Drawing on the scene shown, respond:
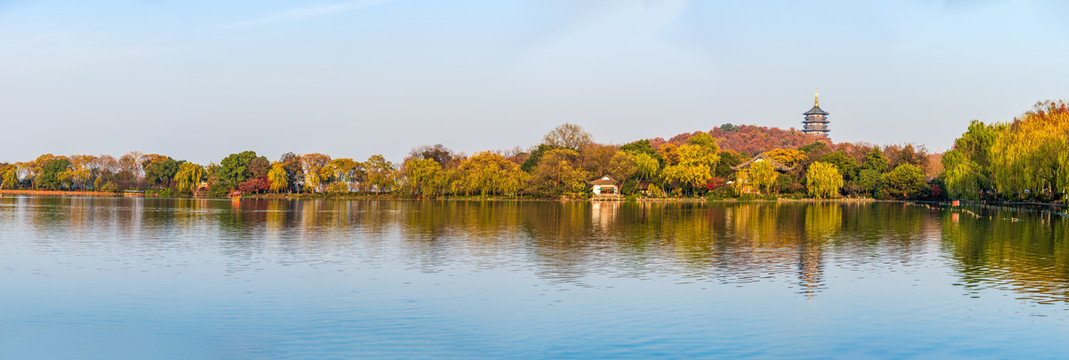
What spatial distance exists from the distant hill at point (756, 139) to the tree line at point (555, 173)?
197 ft

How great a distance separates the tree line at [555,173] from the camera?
8262 cm

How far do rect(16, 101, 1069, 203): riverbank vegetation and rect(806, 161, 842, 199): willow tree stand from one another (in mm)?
112

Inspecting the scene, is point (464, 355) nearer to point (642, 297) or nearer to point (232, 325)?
point (232, 325)

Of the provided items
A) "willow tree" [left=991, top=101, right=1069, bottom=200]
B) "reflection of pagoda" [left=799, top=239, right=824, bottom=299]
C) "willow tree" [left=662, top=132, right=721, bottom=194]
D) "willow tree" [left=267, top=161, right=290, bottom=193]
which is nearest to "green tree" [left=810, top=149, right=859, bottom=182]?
"willow tree" [left=662, top=132, right=721, bottom=194]

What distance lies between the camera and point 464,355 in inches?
370

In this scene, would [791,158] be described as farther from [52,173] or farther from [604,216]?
[52,173]

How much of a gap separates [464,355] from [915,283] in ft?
35.3

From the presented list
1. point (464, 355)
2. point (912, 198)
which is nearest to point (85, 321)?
point (464, 355)

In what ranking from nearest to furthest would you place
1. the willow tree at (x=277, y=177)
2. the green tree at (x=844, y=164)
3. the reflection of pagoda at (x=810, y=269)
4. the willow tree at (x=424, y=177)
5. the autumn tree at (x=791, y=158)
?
the reflection of pagoda at (x=810, y=269)
the willow tree at (x=424, y=177)
the green tree at (x=844, y=164)
the willow tree at (x=277, y=177)
the autumn tree at (x=791, y=158)

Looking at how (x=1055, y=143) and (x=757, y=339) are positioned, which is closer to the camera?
(x=757, y=339)

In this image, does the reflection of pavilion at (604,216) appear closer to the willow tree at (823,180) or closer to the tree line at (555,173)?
the tree line at (555,173)

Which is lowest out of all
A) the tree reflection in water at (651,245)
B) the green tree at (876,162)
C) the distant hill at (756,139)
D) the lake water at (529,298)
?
the lake water at (529,298)

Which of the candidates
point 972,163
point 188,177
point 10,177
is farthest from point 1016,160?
point 10,177

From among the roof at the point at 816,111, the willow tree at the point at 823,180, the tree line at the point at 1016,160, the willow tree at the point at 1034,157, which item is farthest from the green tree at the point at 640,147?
the roof at the point at 816,111
